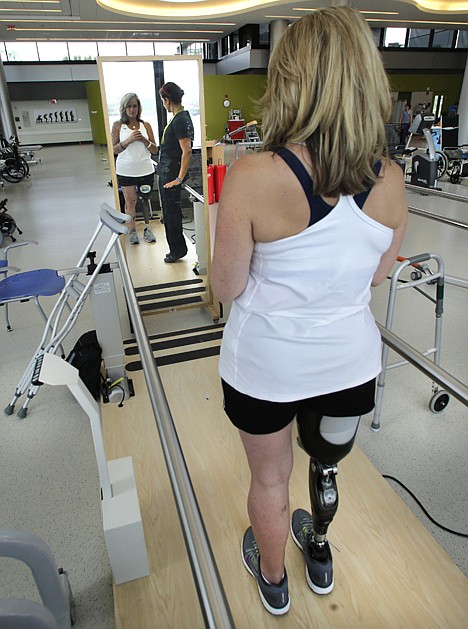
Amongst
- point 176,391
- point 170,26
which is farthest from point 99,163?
point 176,391

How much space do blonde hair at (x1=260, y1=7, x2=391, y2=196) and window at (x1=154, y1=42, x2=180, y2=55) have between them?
2153cm

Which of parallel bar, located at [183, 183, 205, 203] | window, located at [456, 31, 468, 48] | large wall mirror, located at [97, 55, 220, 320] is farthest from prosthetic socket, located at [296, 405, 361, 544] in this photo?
window, located at [456, 31, 468, 48]

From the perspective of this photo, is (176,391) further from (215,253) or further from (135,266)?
(215,253)

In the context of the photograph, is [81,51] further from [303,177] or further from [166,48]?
[303,177]

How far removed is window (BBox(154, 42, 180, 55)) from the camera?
19578 millimetres

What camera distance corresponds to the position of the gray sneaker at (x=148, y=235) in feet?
12.2

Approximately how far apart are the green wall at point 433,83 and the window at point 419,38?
1.10 m

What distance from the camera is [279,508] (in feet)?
4.25

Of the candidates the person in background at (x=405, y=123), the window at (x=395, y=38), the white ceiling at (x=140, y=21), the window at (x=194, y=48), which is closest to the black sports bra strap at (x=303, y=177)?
the white ceiling at (x=140, y=21)

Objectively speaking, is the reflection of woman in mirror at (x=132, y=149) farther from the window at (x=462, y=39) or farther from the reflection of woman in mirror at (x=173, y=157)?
the window at (x=462, y=39)

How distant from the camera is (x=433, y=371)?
131 cm

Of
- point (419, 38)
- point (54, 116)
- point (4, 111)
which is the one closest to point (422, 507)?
point (4, 111)

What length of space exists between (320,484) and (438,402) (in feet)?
5.29

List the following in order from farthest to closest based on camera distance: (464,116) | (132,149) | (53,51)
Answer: (53,51)
(464,116)
(132,149)
